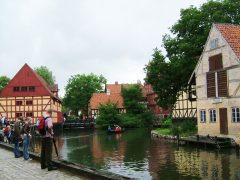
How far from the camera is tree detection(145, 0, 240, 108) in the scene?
42562 mm

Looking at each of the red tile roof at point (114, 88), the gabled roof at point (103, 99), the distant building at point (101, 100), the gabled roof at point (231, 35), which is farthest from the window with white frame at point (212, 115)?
the red tile roof at point (114, 88)

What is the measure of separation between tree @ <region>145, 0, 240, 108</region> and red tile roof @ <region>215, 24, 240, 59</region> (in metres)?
6.50

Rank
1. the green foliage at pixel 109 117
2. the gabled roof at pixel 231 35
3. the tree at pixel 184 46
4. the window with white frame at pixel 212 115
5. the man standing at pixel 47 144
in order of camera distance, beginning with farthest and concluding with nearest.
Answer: the green foliage at pixel 109 117 → the tree at pixel 184 46 → the window with white frame at pixel 212 115 → the gabled roof at pixel 231 35 → the man standing at pixel 47 144

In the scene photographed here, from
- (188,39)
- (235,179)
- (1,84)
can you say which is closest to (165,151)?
(235,179)

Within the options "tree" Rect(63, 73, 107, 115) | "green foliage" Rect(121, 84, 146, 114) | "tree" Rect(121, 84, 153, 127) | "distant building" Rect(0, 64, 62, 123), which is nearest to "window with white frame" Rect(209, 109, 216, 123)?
"distant building" Rect(0, 64, 62, 123)

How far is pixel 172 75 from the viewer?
147ft

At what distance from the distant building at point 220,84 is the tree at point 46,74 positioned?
7921cm

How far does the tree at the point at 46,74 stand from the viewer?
11200cm

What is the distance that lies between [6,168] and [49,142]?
2080 mm

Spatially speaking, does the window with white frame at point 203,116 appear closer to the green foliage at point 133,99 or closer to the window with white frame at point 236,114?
the window with white frame at point 236,114

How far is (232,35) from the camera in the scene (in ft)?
112

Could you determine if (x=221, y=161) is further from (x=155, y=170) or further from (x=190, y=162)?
(x=155, y=170)

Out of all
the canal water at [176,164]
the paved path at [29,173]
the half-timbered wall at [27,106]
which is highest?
the half-timbered wall at [27,106]

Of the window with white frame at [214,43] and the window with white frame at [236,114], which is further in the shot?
the window with white frame at [214,43]
